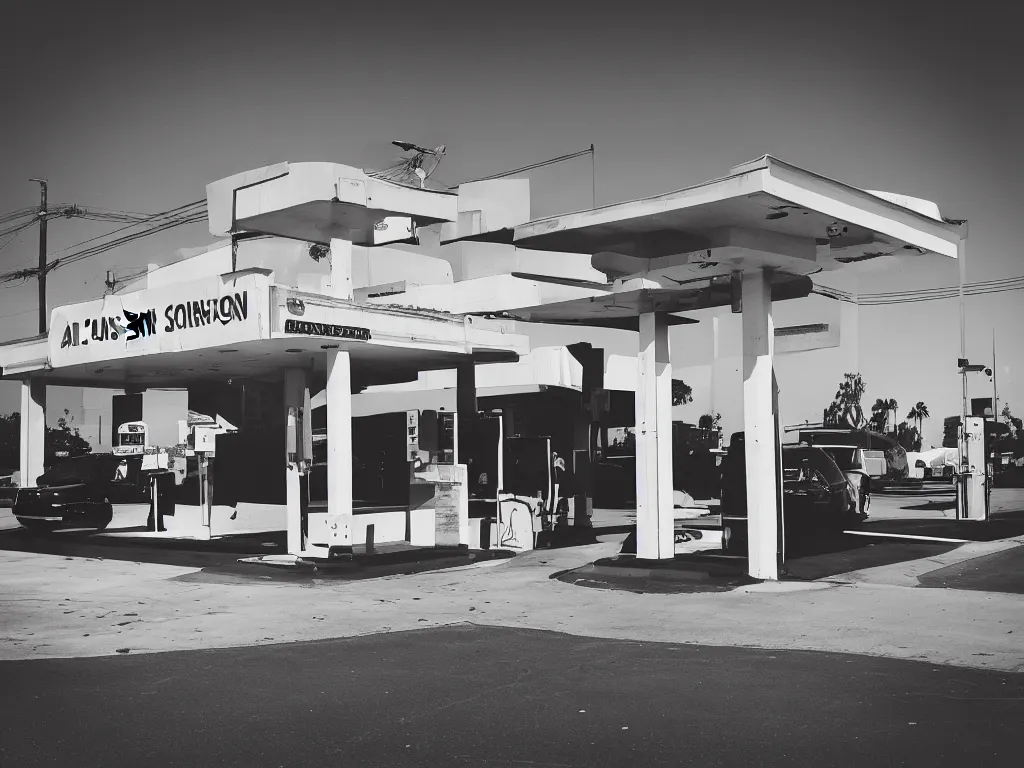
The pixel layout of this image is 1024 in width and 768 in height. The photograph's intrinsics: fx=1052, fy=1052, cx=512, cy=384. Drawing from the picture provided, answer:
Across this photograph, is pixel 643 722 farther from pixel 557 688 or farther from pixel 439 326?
pixel 439 326

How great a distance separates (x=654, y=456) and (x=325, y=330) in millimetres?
5104

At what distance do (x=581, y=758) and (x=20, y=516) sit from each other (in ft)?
68.8

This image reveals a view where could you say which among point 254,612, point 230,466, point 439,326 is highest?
point 439,326

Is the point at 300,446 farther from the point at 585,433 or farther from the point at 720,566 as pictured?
the point at 585,433

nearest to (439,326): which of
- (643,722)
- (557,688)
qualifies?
(557,688)

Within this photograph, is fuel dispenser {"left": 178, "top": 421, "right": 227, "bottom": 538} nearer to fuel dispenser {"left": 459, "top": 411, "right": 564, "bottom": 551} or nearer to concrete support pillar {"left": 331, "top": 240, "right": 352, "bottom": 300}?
concrete support pillar {"left": 331, "top": 240, "right": 352, "bottom": 300}

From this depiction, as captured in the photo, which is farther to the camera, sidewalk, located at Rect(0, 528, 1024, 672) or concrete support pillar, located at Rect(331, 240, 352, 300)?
concrete support pillar, located at Rect(331, 240, 352, 300)

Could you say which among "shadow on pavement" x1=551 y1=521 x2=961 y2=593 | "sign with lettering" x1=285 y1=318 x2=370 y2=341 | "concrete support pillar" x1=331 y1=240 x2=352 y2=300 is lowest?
"shadow on pavement" x1=551 y1=521 x2=961 y2=593

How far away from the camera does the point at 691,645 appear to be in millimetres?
9305

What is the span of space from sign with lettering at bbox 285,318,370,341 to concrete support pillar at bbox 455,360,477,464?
3.98 m

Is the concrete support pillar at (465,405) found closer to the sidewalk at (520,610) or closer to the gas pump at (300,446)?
the gas pump at (300,446)

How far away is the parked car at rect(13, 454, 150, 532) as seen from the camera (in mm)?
23250

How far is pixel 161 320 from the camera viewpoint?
17.2 metres

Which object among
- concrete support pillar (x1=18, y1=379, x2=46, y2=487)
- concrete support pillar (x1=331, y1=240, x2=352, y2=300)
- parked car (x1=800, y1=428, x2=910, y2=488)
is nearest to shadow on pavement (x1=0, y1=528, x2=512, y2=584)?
concrete support pillar (x1=18, y1=379, x2=46, y2=487)
